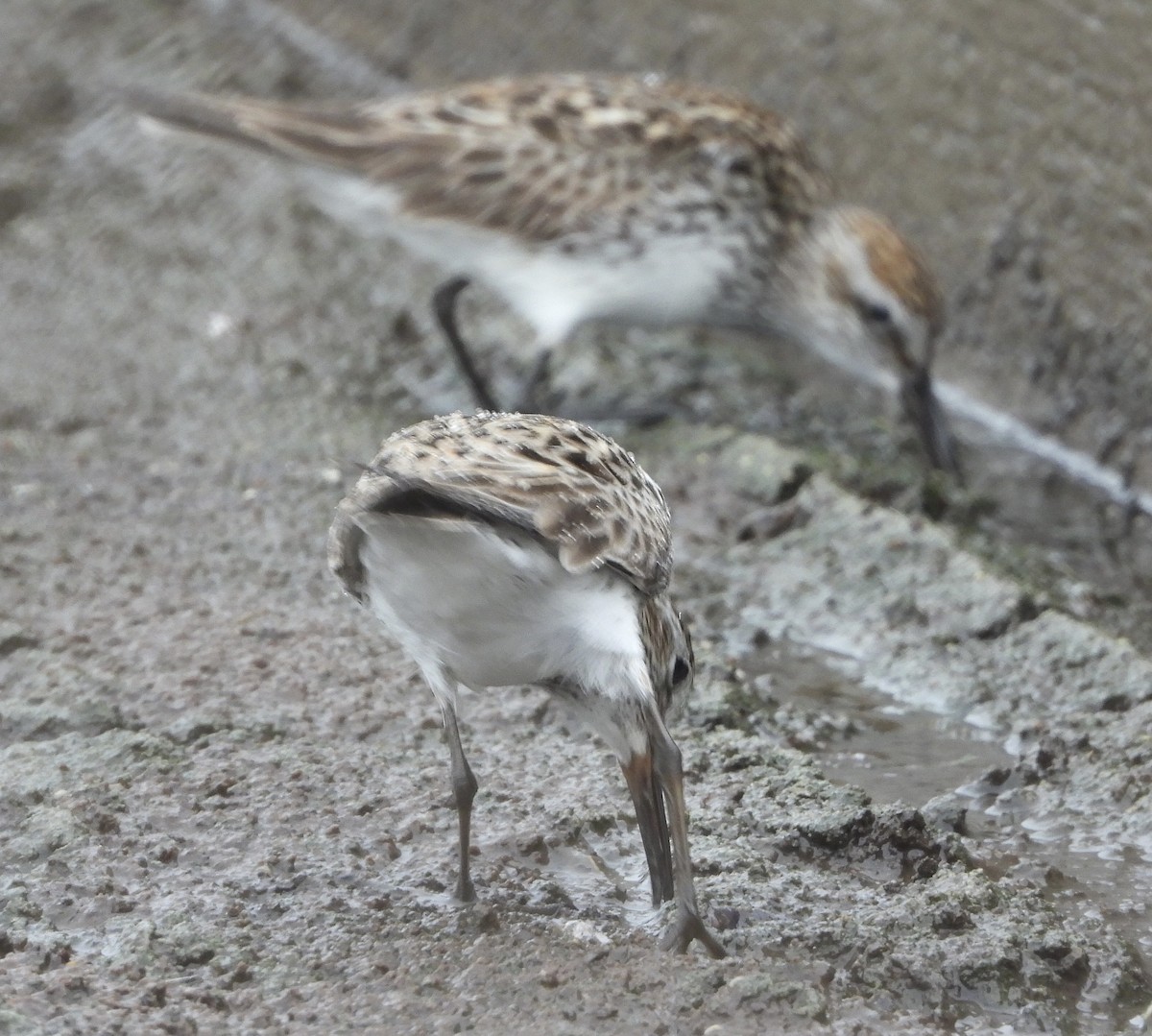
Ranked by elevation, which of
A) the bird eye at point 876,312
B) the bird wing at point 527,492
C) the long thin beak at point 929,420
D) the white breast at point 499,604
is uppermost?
the bird wing at point 527,492

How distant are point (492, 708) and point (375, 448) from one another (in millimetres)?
1684

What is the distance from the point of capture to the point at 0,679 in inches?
164

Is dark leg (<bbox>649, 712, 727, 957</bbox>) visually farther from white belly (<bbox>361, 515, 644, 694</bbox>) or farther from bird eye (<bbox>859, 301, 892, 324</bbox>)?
bird eye (<bbox>859, 301, 892, 324</bbox>)

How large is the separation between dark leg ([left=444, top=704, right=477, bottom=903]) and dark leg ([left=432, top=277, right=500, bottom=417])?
277 centimetres

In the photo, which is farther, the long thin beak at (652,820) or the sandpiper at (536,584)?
the long thin beak at (652,820)

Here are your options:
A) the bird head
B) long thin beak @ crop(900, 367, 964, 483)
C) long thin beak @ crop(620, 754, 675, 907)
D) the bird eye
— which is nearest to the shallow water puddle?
long thin beak @ crop(620, 754, 675, 907)

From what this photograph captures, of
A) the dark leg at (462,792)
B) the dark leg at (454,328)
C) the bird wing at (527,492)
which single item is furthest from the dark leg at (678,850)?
the dark leg at (454,328)

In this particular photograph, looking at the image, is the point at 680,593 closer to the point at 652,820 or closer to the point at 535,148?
the point at 652,820

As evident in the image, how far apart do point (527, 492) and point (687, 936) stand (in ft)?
2.74

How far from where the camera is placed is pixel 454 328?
20.4ft

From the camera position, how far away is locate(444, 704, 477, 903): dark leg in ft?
11.2

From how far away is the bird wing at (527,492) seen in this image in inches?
117

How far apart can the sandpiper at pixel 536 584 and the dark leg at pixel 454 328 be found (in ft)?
8.72

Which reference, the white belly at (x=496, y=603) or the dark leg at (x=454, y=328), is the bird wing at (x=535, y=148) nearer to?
the dark leg at (x=454, y=328)
